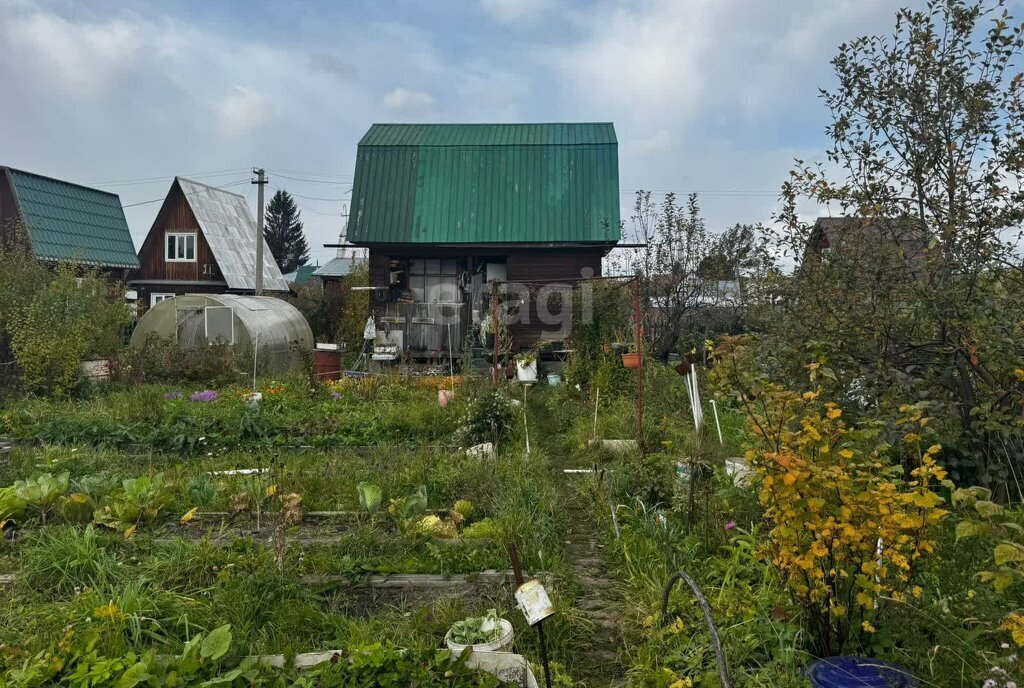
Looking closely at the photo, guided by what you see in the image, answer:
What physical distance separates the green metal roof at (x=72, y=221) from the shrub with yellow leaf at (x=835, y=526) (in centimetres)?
2292

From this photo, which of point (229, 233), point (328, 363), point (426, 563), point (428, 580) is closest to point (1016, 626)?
point (428, 580)

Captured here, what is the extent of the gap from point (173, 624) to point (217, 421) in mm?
5389

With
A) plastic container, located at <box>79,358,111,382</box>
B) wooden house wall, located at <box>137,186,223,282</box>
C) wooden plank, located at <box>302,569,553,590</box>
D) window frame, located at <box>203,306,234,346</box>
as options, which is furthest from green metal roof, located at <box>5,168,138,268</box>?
wooden plank, located at <box>302,569,553,590</box>

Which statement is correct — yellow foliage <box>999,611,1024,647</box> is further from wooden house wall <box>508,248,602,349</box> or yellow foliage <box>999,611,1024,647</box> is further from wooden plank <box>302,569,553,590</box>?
wooden house wall <box>508,248,602,349</box>

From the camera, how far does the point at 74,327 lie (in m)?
11.5

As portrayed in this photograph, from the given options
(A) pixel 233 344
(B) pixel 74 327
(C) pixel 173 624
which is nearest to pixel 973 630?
(C) pixel 173 624

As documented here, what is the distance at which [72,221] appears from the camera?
22.6m

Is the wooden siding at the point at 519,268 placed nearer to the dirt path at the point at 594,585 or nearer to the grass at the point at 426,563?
the grass at the point at 426,563

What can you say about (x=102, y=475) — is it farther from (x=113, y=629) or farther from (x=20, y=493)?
(x=113, y=629)

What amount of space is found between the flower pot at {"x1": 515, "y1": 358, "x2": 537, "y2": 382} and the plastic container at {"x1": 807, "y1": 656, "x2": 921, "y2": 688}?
31.5 feet

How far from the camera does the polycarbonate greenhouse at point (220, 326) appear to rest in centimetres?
1476

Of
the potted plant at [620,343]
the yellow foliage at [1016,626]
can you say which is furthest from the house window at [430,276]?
the yellow foliage at [1016,626]

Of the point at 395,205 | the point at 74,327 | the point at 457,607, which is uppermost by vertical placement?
the point at 395,205

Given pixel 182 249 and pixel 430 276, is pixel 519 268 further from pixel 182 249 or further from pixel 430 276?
pixel 182 249
